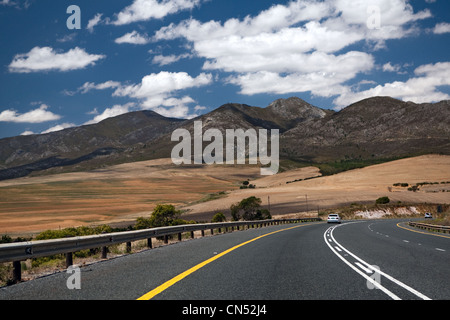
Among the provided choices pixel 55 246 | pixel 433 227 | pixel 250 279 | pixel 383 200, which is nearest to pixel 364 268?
pixel 250 279

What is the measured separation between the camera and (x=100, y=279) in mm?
9648

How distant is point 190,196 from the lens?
5797 inches

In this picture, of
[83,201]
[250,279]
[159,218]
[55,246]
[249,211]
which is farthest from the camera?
[83,201]

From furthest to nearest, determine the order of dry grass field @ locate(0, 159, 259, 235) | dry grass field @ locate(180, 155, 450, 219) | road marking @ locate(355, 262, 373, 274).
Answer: dry grass field @ locate(180, 155, 450, 219), dry grass field @ locate(0, 159, 259, 235), road marking @ locate(355, 262, 373, 274)

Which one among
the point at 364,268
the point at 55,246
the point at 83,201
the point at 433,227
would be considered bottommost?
the point at 83,201

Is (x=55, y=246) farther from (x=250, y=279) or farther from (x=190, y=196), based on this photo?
(x=190, y=196)

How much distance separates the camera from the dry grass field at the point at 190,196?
90.2 m

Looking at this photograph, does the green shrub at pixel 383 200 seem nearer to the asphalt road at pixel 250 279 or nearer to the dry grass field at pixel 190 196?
the dry grass field at pixel 190 196

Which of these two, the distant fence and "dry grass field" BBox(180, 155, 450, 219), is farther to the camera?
"dry grass field" BBox(180, 155, 450, 219)

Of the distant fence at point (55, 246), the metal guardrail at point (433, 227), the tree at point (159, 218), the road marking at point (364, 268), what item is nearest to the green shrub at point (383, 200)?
the tree at point (159, 218)

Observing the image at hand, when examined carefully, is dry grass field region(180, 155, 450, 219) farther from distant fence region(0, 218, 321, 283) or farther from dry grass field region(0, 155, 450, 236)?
distant fence region(0, 218, 321, 283)

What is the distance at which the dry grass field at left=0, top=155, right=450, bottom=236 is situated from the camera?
296ft

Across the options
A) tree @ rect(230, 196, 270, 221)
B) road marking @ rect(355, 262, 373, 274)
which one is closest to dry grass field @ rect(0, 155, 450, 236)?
tree @ rect(230, 196, 270, 221)
